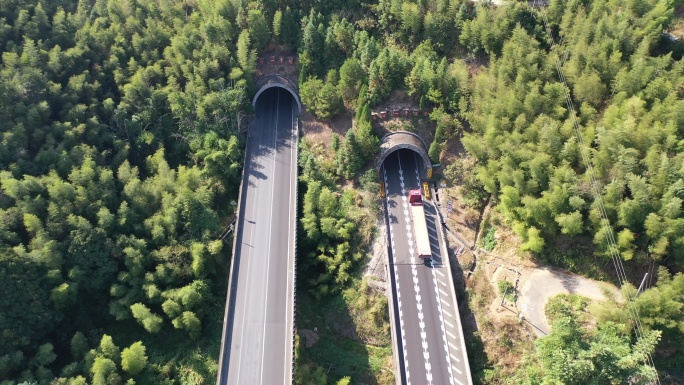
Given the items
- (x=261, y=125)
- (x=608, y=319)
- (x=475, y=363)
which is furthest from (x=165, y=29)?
(x=608, y=319)

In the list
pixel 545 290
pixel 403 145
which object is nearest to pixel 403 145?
pixel 403 145

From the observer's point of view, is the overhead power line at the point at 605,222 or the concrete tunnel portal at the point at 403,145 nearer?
the overhead power line at the point at 605,222

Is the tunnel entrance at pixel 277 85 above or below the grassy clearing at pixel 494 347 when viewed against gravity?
above

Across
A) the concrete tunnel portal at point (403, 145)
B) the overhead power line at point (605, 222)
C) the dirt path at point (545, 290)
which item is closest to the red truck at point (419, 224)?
the concrete tunnel portal at point (403, 145)

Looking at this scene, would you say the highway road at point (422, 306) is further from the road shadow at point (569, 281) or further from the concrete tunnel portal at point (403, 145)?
the road shadow at point (569, 281)

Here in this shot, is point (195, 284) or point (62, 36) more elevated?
point (62, 36)

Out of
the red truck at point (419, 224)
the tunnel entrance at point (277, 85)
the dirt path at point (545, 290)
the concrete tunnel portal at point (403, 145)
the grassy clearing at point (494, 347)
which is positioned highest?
the tunnel entrance at point (277, 85)

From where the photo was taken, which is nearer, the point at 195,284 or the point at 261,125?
the point at 195,284

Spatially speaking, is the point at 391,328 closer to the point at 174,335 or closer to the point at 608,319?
the point at 608,319
